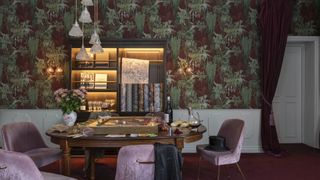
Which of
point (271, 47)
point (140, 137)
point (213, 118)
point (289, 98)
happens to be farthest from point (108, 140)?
point (289, 98)

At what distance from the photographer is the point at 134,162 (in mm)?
2686

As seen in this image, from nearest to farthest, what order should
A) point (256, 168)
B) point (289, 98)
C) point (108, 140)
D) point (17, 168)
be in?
point (17, 168)
point (108, 140)
point (256, 168)
point (289, 98)

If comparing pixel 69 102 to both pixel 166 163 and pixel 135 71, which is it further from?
pixel 135 71

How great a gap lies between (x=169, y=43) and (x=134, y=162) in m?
4.07

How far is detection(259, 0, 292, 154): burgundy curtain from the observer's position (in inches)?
242

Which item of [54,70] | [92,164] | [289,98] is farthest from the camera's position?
[289,98]

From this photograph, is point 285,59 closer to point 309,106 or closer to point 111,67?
point 309,106

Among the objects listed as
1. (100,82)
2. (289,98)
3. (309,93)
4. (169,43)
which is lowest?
(289,98)

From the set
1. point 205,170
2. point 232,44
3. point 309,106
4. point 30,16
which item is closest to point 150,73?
point 232,44

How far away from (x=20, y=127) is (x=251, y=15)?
4665 millimetres

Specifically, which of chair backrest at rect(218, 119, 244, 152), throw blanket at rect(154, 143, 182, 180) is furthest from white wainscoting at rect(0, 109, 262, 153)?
throw blanket at rect(154, 143, 182, 180)

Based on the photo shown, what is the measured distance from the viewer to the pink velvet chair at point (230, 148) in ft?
13.3

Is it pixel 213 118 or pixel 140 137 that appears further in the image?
pixel 213 118

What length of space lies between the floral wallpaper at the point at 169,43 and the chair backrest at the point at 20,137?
219 cm
